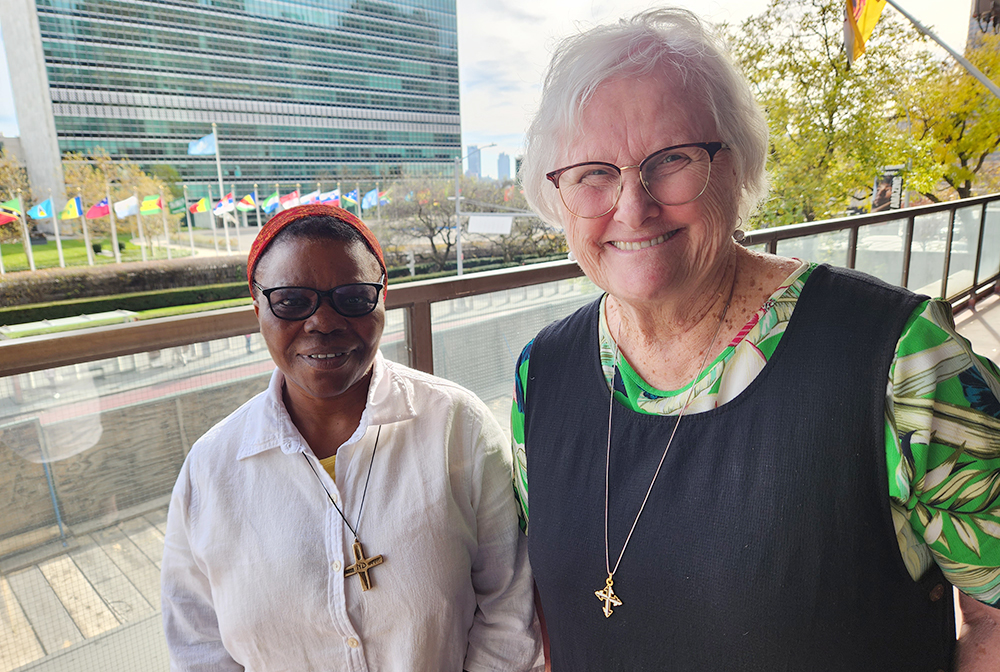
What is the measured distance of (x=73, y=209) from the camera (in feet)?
125

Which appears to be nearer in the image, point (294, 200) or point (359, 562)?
point (359, 562)

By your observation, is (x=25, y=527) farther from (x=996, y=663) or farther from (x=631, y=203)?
(x=996, y=663)

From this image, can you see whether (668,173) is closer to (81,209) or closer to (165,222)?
(81,209)

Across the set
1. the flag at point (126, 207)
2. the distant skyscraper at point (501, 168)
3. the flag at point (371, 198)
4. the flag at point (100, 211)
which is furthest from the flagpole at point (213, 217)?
the distant skyscraper at point (501, 168)

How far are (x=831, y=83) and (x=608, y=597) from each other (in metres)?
16.3

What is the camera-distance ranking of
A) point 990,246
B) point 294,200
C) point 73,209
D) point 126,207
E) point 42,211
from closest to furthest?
point 990,246 → point 42,211 → point 73,209 → point 294,200 → point 126,207

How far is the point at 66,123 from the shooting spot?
49.8 meters

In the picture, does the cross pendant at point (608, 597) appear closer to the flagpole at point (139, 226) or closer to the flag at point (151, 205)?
the flagpole at point (139, 226)

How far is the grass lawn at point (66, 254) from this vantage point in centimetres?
3800

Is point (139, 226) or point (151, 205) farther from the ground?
point (151, 205)

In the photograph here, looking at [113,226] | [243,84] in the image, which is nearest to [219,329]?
[113,226]

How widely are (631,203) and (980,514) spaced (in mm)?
657

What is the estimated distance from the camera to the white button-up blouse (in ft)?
3.76

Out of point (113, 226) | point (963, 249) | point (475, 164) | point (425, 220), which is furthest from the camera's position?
point (475, 164)
